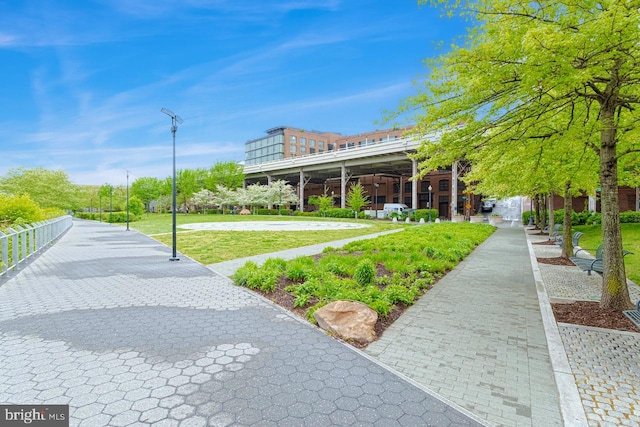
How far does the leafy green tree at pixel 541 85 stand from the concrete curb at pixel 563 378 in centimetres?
169

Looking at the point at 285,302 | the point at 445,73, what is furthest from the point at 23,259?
the point at 445,73

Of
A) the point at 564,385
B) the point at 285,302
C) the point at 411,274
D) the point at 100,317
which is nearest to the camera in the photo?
the point at 564,385

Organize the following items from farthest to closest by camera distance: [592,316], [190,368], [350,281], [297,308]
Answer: [350,281], [297,308], [592,316], [190,368]

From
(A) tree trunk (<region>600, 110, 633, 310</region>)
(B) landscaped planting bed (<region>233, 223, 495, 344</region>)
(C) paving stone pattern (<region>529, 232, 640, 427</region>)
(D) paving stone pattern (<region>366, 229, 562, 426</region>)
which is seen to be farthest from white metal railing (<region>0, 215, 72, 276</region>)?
(A) tree trunk (<region>600, 110, 633, 310</region>)

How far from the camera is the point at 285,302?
6.98 meters

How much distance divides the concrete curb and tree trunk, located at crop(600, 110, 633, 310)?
1107 millimetres

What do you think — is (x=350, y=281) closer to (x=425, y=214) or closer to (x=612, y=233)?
(x=612, y=233)

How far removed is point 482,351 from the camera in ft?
15.5

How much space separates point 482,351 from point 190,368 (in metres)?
3.85

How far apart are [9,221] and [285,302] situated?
20365 mm

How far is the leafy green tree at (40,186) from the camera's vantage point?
41281mm

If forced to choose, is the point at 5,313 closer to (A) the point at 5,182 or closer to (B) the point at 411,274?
(B) the point at 411,274

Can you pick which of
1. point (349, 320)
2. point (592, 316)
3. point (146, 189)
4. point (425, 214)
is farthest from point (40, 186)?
point (592, 316)

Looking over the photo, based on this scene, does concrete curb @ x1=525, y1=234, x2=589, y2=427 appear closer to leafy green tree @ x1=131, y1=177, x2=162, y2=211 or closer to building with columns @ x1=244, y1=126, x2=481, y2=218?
building with columns @ x1=244, y1=126, x2=481, y2=218
